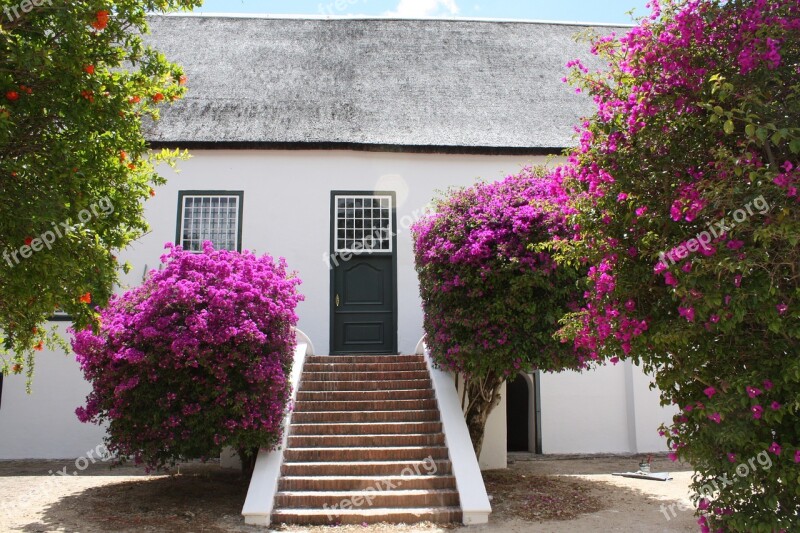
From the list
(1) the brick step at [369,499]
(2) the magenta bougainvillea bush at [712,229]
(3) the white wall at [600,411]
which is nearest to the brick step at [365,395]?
(1) the brick step at [369,499]

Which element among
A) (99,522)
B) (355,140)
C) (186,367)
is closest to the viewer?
(99,522)

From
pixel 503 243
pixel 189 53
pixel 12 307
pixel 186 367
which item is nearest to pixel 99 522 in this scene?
pixel 186 367

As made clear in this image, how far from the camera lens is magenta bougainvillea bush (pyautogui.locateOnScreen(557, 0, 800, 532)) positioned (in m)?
4.14

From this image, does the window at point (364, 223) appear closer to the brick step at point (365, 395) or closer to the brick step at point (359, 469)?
the brick step at point (365, 395)

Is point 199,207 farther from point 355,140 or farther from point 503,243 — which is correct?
point 503,243

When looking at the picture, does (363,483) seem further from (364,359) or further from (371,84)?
(371,84)

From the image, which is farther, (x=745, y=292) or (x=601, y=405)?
(x=601, y=405)

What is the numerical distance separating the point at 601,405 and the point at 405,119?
659 centimetres

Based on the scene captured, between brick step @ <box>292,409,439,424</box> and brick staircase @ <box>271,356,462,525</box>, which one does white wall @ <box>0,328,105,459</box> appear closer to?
brick staircase @ <box>271,356,462,525</box>

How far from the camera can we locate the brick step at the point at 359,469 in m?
7.99

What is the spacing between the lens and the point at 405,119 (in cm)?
1287

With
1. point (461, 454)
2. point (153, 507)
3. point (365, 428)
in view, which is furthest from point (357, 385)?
point (153, 507)

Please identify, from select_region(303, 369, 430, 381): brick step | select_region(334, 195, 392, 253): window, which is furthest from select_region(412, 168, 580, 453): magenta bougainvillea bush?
select_region(334, 195, 392, 253): window

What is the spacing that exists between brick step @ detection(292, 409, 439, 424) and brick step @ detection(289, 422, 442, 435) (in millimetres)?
196
